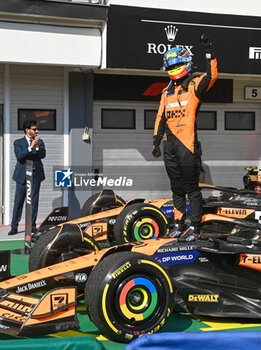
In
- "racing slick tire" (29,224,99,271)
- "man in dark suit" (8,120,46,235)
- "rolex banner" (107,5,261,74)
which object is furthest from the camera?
"rolex banner" (107,5,261,74)

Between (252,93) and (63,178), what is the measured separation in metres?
4.43

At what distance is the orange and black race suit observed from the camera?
5.96 m

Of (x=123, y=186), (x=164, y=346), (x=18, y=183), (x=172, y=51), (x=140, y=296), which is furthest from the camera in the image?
(x=123, y=186)

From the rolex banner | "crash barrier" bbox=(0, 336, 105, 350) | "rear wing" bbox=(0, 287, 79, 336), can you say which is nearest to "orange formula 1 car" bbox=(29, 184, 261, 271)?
"rear wing" bbox=(0, 287, 79, 336)

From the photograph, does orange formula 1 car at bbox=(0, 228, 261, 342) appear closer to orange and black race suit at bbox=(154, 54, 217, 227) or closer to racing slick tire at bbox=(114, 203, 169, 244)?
orange and black race suit at bbox=(154, 54, 217, 227)

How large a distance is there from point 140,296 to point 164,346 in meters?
1.13

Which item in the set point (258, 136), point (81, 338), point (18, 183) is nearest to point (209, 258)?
point (81, 338)

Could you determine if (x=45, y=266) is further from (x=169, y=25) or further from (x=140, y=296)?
(x=169, y=25)

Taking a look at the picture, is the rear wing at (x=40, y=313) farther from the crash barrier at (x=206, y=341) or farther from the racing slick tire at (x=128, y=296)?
the crash barrier at (x=206, y=341)

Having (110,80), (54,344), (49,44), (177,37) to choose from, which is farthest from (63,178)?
(54,344)

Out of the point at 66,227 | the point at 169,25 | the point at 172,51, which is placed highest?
the point at 169,25

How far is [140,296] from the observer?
4199 mm

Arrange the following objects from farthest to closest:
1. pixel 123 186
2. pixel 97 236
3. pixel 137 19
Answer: pixel 123 186
pixel 137 19
pixel 97 236

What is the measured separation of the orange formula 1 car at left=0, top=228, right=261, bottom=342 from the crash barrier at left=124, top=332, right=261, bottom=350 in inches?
39.7
